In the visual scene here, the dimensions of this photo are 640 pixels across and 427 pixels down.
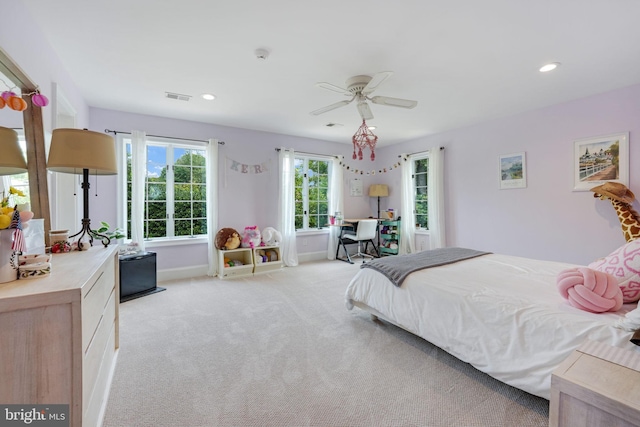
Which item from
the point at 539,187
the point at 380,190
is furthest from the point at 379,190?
the point at 539,187

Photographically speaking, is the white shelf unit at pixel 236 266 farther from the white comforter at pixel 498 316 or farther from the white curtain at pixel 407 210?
the white curtain at pixel 407 210

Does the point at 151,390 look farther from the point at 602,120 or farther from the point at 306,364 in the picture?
the point at 602,120

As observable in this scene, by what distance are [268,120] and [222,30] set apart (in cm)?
212

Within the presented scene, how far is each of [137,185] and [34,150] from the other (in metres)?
2.19

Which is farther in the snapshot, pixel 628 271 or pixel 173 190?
pixel 173 190

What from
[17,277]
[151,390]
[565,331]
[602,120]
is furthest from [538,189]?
[17,277]

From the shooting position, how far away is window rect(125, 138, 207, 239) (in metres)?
3.93

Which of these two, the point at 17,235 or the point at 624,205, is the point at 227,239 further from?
the point at 624,205

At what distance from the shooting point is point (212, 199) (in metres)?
4.17

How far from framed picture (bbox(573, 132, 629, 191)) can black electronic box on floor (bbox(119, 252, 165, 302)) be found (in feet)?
17.5

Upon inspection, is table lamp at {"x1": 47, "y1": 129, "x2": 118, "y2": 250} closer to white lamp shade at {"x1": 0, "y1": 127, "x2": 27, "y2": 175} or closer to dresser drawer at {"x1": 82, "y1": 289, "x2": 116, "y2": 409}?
white lamp shade at {"x1": 0, "y1": 127, "x2": 27, "y2": 175}

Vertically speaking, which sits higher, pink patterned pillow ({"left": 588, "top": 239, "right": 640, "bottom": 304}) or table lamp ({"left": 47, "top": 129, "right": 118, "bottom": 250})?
table lamp ({"left": 47, "top": 129, "right": 118, "bottom": 250})

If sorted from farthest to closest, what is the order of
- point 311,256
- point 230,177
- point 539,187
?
point 311,256 < point 230,177 < point 539,187

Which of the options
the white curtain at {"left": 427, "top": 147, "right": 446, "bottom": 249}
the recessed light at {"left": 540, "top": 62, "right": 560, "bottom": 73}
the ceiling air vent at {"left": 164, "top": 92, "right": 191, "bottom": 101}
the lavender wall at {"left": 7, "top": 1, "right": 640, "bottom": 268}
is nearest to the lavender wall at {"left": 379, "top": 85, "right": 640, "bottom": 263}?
the lavender wall at {"left": 7, "top": 1, "right": 640, "bottom": 268}
